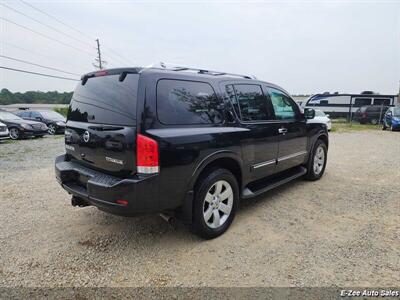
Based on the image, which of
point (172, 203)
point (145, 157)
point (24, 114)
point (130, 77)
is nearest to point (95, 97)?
point (130, 77)

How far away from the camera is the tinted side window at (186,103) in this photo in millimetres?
2658

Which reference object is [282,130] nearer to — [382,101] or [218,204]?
[218,204]

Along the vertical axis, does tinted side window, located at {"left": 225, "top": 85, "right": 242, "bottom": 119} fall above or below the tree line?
below

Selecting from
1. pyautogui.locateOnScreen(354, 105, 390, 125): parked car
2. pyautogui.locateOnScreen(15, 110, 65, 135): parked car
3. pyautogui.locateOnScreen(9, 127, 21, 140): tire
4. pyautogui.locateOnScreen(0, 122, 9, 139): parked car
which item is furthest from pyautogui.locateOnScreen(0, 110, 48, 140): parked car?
pyautogui.locateOnScreen(354, 105, 390, 125): parked car

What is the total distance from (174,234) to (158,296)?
102 centimetres

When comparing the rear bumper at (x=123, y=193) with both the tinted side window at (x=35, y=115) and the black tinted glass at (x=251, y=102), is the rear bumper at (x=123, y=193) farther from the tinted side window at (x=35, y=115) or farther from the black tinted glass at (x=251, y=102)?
the tinted side window at (x=35, y=115)

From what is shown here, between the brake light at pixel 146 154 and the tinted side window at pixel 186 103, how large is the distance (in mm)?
278

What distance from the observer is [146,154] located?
2.43 metres

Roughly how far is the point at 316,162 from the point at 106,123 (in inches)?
166

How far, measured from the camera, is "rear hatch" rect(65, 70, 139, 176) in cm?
251

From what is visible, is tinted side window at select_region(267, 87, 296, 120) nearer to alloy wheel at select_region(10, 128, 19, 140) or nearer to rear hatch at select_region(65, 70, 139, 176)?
rear hatch at select_region(65, 70, 139, 176)

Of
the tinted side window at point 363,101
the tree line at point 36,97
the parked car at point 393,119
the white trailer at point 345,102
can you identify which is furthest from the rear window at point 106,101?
the tree line at point 36,97

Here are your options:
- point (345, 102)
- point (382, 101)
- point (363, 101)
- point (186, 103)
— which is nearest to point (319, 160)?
point (186, 103)

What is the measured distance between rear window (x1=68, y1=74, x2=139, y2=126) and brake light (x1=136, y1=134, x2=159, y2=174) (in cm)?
20
